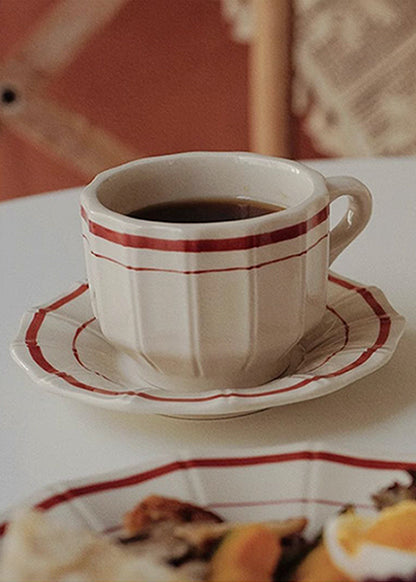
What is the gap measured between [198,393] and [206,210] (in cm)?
12

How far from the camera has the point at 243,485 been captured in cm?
35

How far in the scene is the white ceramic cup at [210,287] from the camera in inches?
18.8

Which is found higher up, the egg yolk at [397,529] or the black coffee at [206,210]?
the egg yolk at [397,529]

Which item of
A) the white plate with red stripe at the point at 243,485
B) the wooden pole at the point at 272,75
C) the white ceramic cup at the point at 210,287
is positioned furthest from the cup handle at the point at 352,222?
the wooden pole at the point at 272,75

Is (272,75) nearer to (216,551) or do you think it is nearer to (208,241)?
(208,241)

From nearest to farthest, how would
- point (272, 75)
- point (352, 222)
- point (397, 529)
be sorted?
point (397, 529), point (352, 222), point (272, 75)

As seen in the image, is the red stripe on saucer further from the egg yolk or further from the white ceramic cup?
the egg yolk

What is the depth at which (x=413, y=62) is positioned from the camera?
4.88 ft

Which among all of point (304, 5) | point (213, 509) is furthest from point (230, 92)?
point (213, 509)

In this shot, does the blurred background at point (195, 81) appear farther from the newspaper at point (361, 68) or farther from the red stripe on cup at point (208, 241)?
the red stripe on cup at point (208, 241)

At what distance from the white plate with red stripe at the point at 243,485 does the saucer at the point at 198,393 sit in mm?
90

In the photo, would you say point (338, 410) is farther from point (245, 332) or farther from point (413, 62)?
point (413, 62)

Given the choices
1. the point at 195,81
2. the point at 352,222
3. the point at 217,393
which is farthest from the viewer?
the point at 195,81

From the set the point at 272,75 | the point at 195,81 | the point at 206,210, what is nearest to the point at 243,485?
the point at 206,210
